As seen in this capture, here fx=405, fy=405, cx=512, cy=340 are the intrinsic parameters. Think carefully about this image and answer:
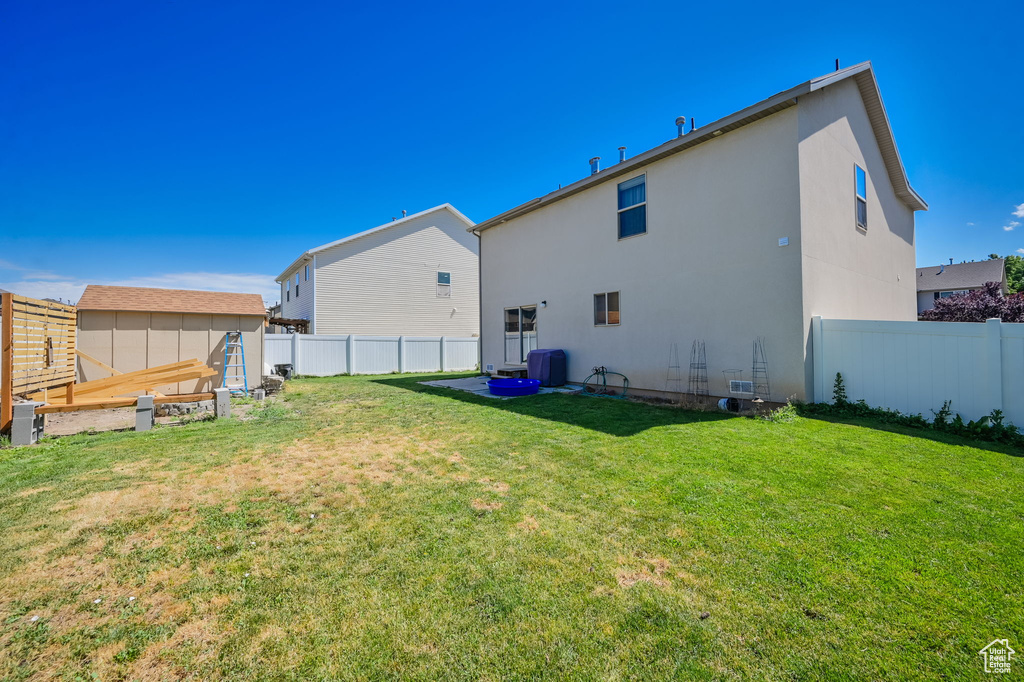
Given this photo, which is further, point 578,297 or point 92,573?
point 578,297

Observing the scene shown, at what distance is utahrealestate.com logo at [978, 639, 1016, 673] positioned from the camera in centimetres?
172

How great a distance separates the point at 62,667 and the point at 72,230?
22681 millimetres

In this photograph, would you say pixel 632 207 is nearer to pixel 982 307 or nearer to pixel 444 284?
pixel 444 284

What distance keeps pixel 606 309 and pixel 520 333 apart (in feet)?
11.5

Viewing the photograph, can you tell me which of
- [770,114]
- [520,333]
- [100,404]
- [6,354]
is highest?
[770,114]

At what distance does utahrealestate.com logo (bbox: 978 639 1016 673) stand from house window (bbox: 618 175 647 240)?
336 inches

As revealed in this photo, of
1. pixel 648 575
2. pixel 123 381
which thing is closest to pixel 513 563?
pixel 648 575

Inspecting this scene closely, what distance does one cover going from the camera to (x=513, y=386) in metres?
9.62

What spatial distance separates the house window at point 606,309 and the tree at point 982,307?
35.9 feet

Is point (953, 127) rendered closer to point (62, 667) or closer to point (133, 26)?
point (62, 667)

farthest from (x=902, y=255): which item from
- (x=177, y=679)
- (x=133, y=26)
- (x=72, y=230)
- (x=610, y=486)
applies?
(x=72, y=230)

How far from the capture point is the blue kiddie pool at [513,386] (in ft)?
31.6

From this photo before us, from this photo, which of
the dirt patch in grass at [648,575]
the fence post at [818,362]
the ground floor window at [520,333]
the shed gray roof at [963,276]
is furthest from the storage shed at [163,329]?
the shed gray roof at [963,276]

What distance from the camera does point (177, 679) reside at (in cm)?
167
